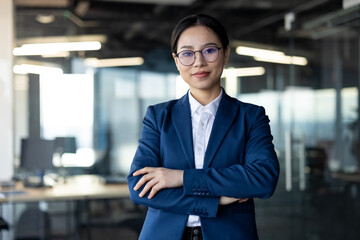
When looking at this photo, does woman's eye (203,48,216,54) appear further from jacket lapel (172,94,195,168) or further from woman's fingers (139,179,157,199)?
woman's fingers (139,179,157,199)

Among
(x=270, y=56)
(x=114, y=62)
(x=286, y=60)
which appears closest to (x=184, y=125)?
(x=286, y=60)

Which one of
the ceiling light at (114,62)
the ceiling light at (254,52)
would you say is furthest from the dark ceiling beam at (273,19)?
the ceiling light at (114,62)

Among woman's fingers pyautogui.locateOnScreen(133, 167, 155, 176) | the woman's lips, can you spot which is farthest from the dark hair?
woman's fingers pyautogui.locateOnScreen(133, 167, 155, 176)

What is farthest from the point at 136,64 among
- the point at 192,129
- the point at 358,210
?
the point at 192,129

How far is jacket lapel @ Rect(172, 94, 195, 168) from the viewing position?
1610 millimetres

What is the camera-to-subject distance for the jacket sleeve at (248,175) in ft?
5.10

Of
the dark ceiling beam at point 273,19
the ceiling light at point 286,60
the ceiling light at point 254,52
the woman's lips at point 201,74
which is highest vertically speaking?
the dark ceiling beam at point 273,19

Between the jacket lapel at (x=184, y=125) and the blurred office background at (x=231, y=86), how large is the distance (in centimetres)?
278

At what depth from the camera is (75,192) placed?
5.17 m

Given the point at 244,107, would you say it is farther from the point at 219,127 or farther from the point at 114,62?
the point at 114,62

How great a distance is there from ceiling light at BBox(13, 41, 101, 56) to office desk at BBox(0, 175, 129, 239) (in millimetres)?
1440

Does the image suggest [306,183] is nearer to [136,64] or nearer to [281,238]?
[281,238]

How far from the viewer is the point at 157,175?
161 cm

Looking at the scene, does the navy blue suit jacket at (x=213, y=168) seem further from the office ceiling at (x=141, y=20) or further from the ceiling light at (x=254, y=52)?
the office ceiling at (x=141, y=20)
